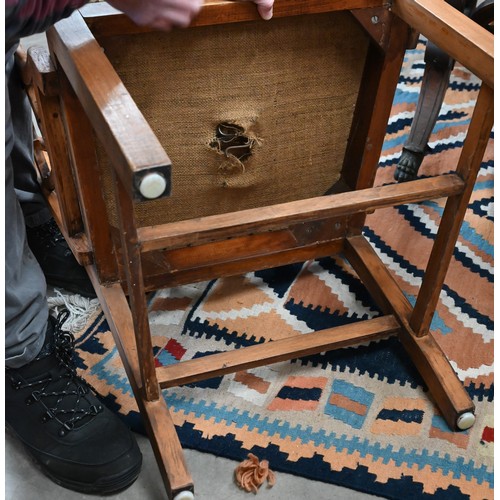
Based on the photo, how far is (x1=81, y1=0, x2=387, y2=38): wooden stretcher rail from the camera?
97 centimetres

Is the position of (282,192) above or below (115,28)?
below

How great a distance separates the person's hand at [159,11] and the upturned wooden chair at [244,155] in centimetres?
5

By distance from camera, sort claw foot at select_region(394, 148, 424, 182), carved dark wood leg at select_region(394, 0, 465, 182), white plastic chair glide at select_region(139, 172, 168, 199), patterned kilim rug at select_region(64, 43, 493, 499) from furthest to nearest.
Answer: claw foot at select_region(394, 148, 424, 182) < carved dark wood leg at select_region(394, 0, 465, 182) < patterned kilim rug at select_region(64, 43, 493, 499) < white plastic chair glide at select_region(139, 172, 168, 199)

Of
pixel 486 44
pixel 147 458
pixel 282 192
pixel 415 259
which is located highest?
pixel 486 44

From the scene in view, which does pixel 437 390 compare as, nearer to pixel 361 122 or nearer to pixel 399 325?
pixel 399 325

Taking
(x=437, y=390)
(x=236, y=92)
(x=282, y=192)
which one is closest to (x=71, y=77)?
(x=236, y=92)

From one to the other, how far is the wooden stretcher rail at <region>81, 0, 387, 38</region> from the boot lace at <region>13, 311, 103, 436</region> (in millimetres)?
564

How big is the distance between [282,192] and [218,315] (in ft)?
0.93

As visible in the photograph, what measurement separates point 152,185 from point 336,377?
0.71 meters

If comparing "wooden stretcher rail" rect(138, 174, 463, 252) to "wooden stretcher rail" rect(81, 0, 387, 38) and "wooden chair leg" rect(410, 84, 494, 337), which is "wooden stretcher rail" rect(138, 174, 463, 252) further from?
"wooden stretcher rail" rect(81, 0, 387, 38)

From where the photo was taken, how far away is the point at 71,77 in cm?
90

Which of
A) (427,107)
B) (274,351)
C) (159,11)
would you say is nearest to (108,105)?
(159,11)

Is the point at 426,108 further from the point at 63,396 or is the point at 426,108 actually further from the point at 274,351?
the point at 63,396

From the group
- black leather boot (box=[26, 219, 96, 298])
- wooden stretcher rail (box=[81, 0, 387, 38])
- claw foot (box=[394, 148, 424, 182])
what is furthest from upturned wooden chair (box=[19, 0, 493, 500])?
claw foot (box=[394, 148, 424, 182])
